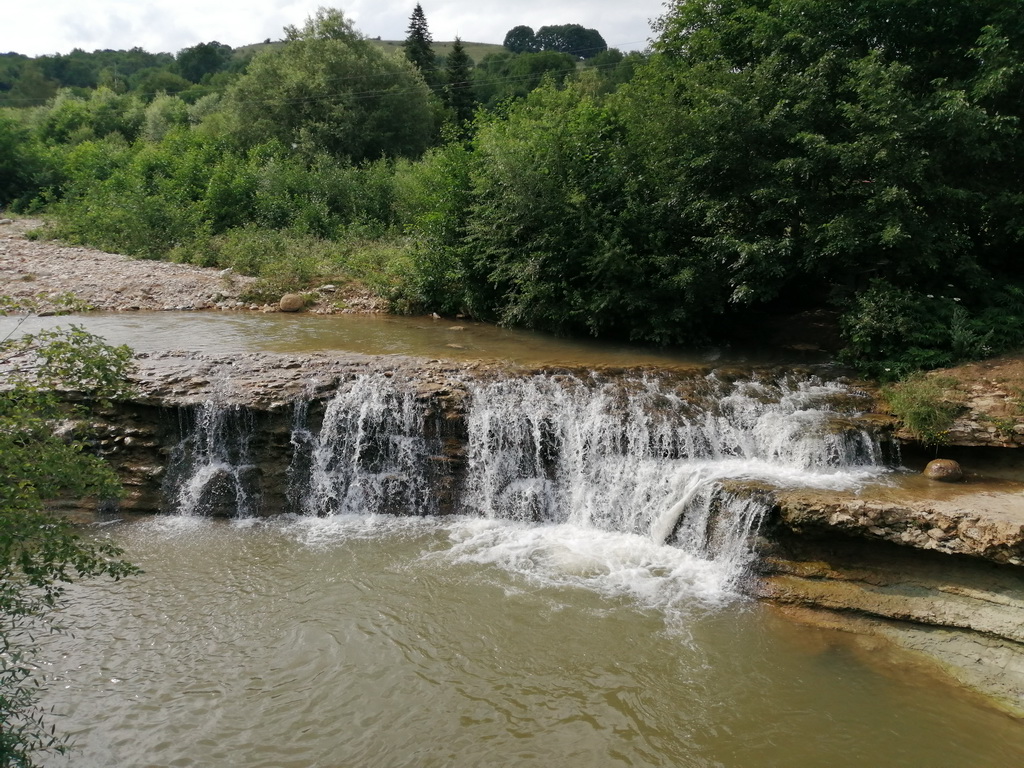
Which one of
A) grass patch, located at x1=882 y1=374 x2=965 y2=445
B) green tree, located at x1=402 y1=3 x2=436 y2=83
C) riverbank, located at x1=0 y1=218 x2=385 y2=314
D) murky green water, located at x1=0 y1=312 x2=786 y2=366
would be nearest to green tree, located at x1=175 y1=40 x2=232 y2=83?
green tree, located at x1=402 y1=3 x2=436 y2=83

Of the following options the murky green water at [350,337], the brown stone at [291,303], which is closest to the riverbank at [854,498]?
the murky green water at [350,337]

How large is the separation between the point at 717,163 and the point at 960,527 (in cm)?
712

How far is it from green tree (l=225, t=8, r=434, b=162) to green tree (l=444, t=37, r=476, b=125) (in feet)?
33.3

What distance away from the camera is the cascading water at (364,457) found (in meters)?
9.62

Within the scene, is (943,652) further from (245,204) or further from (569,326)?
(245,204)

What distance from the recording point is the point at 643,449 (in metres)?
9.38

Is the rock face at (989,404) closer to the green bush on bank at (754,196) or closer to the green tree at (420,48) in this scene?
the green bush on bank at (754,196)

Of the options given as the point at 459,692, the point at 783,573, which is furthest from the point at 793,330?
the point at 459,692

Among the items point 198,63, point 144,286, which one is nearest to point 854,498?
point 144,286

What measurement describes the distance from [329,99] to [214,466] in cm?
2371

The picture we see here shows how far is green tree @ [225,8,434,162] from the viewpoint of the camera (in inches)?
1132

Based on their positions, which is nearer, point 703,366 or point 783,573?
point 783,573

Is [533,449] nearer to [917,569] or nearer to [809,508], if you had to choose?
[809,508]

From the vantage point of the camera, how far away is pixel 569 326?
1377 cm
